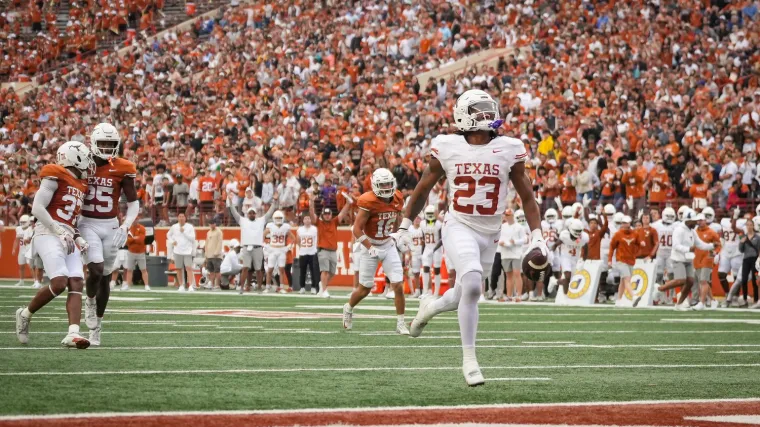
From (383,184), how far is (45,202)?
16.0 feet

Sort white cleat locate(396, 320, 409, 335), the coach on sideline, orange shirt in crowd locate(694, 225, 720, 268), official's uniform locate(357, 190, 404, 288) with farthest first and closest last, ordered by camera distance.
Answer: the coach on sideline
orange shirt in crowd locate(694, 225, 720, 268)
official's uniform locate(357, 190, 404, 288)
white cleat locate(396, 320, 409, 335)

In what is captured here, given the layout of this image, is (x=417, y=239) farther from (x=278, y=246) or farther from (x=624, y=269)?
(x=624, y=269)

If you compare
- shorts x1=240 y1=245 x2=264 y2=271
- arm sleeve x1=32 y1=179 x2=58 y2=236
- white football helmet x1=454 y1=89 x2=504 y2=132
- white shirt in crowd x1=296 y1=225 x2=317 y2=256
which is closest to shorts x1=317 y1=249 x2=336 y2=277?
white shirt in crowd x1=296 y1=225 x2=317 y2=256

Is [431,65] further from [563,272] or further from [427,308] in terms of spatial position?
[427,308]

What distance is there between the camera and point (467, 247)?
823cm

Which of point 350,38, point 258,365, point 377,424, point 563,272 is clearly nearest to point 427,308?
point 258,365

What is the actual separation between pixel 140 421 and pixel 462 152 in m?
3.19

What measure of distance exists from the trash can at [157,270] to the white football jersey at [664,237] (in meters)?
12.2

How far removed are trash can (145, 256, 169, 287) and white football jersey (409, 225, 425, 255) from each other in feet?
23.4

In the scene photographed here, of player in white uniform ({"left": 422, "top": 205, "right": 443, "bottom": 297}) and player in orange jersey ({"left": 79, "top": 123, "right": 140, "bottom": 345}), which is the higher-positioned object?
player in orange jersey ({"left": 79, "top": 123, "right": 140, "bottom": 345})

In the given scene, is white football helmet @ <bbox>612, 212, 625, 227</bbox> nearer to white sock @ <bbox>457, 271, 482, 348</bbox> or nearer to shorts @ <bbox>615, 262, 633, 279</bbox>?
shorts @ <bbox>615, 262, 633, 279</bbox>

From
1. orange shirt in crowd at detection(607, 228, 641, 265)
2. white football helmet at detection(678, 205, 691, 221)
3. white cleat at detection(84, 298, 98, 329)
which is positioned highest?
white football helmet at detection(678, 205, 691, 221)

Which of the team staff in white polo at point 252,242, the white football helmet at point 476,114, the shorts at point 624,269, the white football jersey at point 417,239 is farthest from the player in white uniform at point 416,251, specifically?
the white football helmet at point 476,114

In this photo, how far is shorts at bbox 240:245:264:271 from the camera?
85.9 feet
